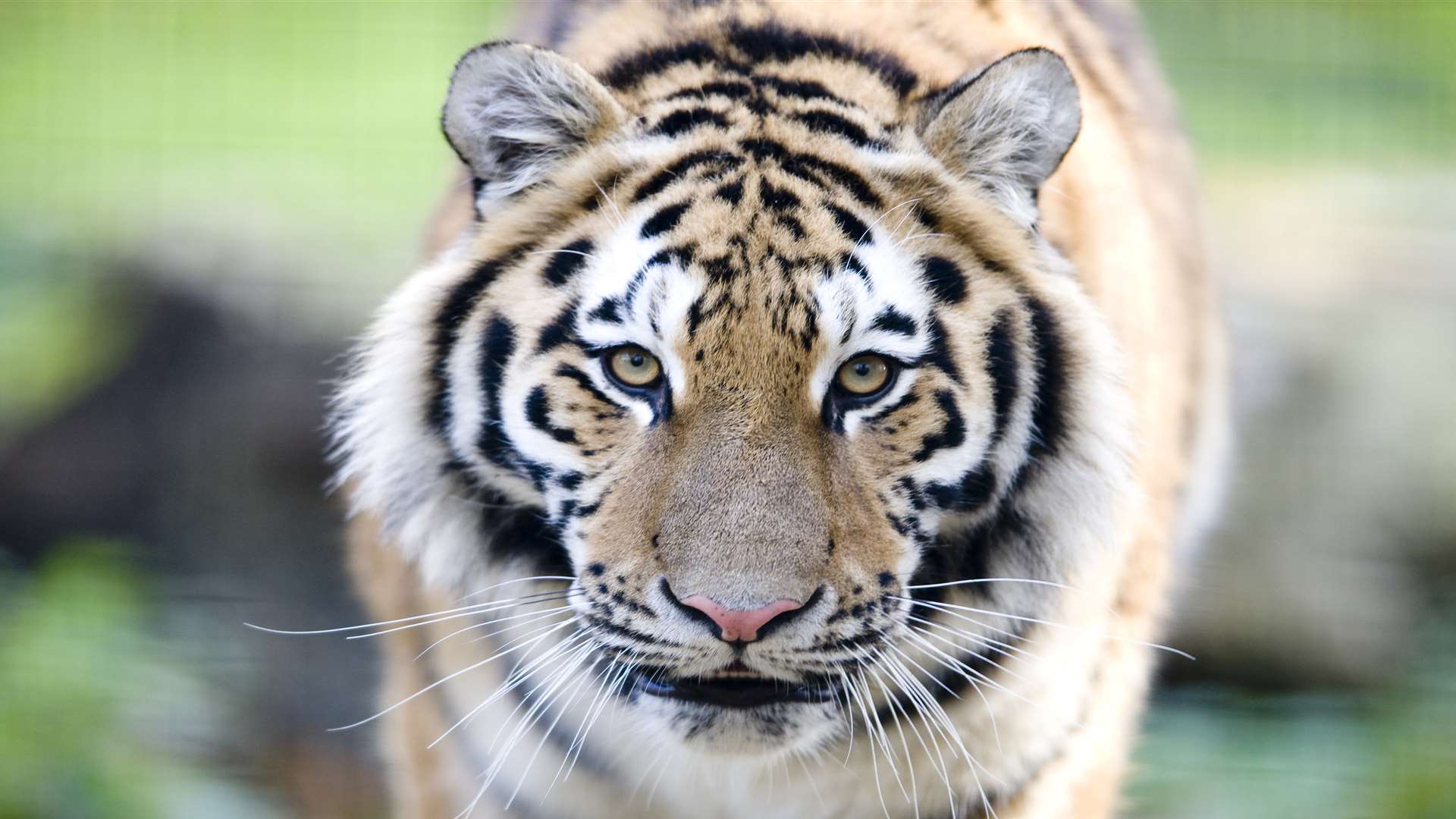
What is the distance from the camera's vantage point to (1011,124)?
1262 millimetres

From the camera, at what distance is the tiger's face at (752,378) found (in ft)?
3.78

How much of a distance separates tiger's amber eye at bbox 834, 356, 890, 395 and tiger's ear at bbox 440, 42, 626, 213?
34 centimetres

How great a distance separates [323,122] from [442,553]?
5.79 ft

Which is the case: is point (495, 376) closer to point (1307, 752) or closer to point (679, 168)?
point (679, 168)

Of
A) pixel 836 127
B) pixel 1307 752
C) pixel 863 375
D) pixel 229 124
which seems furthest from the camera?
pixel 229 124

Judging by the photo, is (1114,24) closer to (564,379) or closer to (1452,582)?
(564,379)

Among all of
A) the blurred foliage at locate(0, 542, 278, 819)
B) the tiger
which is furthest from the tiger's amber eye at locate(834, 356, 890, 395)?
the blurred foliage at locate(0, 542, 278, 819)

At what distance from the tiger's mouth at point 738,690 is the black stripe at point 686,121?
497 mm

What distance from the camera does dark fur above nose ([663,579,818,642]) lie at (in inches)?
43.1

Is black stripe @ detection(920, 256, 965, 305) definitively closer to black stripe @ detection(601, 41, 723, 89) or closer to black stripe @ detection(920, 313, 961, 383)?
black stripe @ detection(920, 313, 961, 383)

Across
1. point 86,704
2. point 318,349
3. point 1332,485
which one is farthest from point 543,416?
point 1332,485

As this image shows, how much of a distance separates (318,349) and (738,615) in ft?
6.33

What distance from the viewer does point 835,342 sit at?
116 cm

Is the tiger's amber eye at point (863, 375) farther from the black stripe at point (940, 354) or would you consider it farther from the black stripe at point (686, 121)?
the black stripe at point (686, 121)
